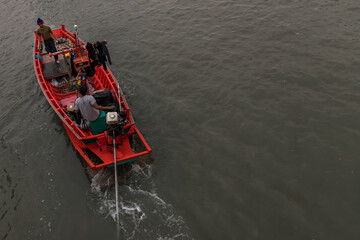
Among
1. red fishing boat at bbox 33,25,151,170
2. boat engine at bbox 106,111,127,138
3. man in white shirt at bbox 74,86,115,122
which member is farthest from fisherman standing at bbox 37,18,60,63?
boat engine at bbox 106,111,127,138

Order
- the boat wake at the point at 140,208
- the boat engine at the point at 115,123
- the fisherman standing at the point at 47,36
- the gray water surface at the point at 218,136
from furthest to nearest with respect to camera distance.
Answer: the fisherman standing at the point at 47,36 → the boat engine at the point at 115,123 → the gray water surface at the point at 218,136 → the boat wake at the point at 140,208

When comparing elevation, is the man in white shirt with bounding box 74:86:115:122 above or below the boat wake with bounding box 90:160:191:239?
above

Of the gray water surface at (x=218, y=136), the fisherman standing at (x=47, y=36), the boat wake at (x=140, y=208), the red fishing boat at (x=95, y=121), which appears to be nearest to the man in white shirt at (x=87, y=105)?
the red fishing boat at (x=95, y=121)

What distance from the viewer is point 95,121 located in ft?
28.4

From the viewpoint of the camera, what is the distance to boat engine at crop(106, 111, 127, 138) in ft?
25.8

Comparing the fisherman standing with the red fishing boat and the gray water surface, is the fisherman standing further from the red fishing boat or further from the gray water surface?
the gray water surface

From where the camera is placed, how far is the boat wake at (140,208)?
706cm

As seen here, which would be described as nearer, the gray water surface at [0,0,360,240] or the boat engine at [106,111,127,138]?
the gray water surface at [0,0,360,240]

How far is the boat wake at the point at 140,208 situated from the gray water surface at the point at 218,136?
0.04 metres

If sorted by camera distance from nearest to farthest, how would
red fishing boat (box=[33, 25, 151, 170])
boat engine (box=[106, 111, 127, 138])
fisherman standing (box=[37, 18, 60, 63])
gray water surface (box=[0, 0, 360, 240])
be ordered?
gray water surface (box=[0, 0, 360, 240])
boat engine (box=[106, 111, 127, 138])
red fishing boat (box=[33, 25, 151, 170])
fisherman standing (box=[37, 18, 60, 63])

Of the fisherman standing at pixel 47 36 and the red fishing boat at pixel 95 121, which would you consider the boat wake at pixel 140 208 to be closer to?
the red fishing boat at pixel 95 121

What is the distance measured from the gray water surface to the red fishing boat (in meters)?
0.74

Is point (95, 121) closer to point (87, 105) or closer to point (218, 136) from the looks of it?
point (87, 105)

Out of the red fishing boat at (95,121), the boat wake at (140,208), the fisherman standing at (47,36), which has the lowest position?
the boat wake at (140,208)
